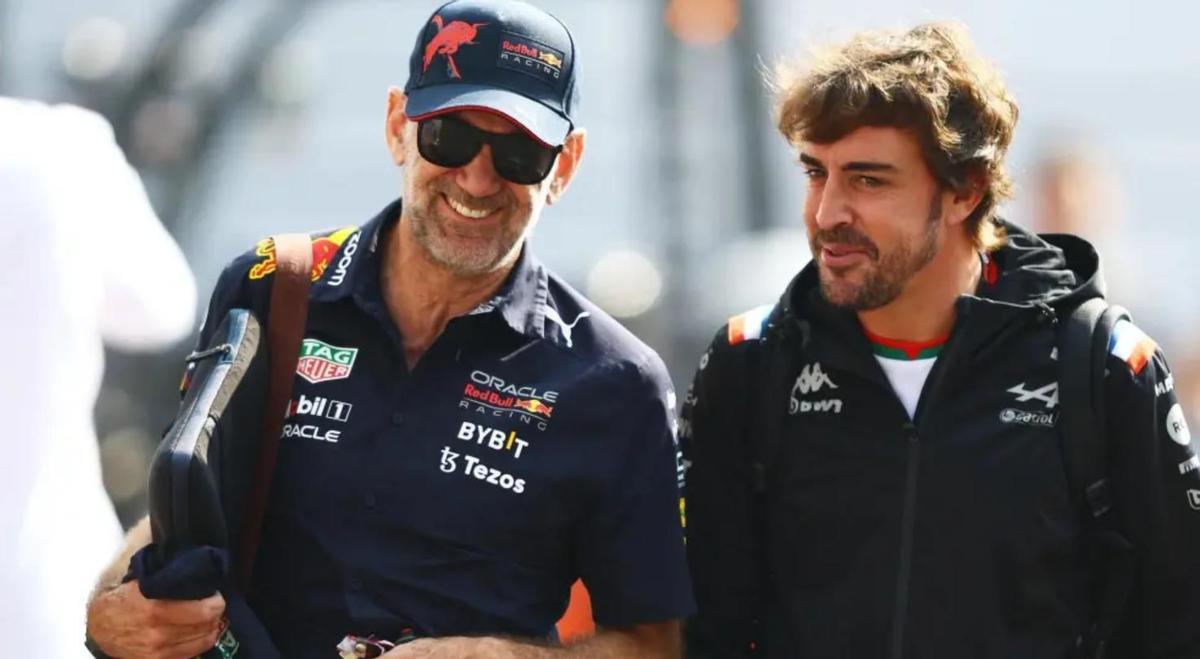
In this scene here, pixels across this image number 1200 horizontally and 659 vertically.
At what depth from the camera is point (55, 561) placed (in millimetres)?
3863

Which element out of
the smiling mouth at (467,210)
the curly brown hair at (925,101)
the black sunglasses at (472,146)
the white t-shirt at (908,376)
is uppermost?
Result: the curly brown hair at (925,101)

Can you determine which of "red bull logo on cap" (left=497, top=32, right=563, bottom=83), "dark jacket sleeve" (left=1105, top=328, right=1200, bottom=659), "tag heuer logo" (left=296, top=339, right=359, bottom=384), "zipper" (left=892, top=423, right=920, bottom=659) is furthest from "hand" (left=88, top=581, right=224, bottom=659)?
"dark jacket sleeve" (left=1105, top=328, right=1200, bottom=659)

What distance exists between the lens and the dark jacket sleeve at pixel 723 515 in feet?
12.9

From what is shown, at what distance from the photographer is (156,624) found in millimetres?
3391

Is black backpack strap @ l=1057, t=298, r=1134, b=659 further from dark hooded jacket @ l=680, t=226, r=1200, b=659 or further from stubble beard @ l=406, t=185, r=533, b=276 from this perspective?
stubble beard @ l=406, t=185, r=533, b=276

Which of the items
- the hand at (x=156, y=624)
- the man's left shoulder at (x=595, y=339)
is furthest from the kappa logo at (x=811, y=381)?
the hand at (x=156, y=624)

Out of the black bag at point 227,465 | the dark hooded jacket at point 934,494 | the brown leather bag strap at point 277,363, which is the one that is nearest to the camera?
the black bag at point 227,465

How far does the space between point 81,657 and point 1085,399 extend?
1879mm

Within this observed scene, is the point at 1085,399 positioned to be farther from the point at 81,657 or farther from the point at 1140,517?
the point at 81,657

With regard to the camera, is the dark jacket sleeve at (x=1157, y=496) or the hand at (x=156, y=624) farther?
the dark jacket sleeve at (x=1157, y=496)

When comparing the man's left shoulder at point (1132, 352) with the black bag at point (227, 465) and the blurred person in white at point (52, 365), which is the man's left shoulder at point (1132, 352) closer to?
the black bag at point (227, 465)

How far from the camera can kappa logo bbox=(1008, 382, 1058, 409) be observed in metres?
3.77

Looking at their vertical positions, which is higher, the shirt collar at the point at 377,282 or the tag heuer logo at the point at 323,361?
the shirt collar at the point at 377,282

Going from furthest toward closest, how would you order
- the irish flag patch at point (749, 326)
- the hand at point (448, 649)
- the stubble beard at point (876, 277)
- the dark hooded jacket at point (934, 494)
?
1. the irish flag patch at point (749, 326)
2. the stubble beard at point (876, 277)
3. the dark hooded jacket at point (934, 494)
4. the hand at point (448, 649)
